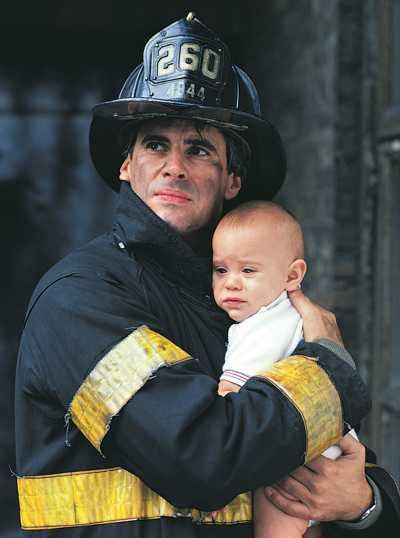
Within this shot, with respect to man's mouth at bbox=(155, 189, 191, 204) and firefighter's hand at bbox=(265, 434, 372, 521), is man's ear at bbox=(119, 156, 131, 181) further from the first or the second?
firefighter's hand at bbox=(265, 434, 372, 521)

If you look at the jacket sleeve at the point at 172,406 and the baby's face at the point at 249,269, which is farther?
the baby's face at the point at 249,269

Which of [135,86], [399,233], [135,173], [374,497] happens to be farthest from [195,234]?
[399,233]

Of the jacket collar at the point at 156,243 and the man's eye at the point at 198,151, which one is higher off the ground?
the man's eye at the point at 198,151

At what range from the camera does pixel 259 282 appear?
7.18 ft

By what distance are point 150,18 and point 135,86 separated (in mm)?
3344

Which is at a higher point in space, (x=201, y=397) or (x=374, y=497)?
(x=201, y=397)

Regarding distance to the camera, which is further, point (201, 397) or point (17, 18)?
point (17, 18)

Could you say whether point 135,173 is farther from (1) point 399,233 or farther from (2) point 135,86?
(1) point 399,233

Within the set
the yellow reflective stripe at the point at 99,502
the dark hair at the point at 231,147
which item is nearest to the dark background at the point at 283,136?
the dark hair at the point at 231,147

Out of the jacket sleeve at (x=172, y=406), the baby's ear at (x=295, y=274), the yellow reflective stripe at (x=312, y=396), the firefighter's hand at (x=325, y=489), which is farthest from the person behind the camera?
the baby's ear at (x=295, y=274)

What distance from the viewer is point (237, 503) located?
2020 mm

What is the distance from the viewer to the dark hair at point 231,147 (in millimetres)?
2463

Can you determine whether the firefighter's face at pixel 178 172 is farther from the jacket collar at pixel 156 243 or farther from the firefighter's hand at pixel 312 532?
the firefighter's hand at pixel 312 532

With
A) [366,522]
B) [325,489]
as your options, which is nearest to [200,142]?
[325,489]
